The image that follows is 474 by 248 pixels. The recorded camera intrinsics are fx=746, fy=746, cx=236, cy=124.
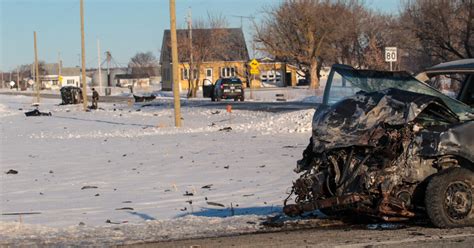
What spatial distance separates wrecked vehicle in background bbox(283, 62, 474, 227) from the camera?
7.72 m

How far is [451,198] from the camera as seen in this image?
777 centimetres

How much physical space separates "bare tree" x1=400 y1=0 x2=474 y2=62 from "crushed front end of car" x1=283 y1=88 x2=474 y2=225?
89.6ft

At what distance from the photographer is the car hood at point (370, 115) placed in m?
7.80

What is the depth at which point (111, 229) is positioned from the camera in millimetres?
8539

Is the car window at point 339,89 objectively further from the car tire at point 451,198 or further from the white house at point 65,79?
the white house at point 65,79

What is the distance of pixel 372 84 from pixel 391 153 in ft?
3.99

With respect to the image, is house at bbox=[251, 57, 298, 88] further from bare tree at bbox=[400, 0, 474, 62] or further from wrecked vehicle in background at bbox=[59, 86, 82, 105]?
bare tree at bbox=[400, 0, 474, 62]

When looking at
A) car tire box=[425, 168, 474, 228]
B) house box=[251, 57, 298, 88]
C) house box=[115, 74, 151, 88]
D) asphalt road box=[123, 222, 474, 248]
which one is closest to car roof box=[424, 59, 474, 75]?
car tire box=[425, 168, 474, 228]

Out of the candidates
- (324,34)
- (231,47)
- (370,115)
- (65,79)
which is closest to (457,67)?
(370,115)

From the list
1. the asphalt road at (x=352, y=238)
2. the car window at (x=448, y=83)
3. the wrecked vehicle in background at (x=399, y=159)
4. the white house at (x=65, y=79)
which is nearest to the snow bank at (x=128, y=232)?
the asphalt road at (x=352, y=238)

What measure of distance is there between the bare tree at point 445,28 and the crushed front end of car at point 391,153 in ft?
89.6

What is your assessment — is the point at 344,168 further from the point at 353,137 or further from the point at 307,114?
the point at 307,114

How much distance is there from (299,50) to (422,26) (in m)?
25.7

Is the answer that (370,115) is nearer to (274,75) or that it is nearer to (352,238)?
(352,238)
